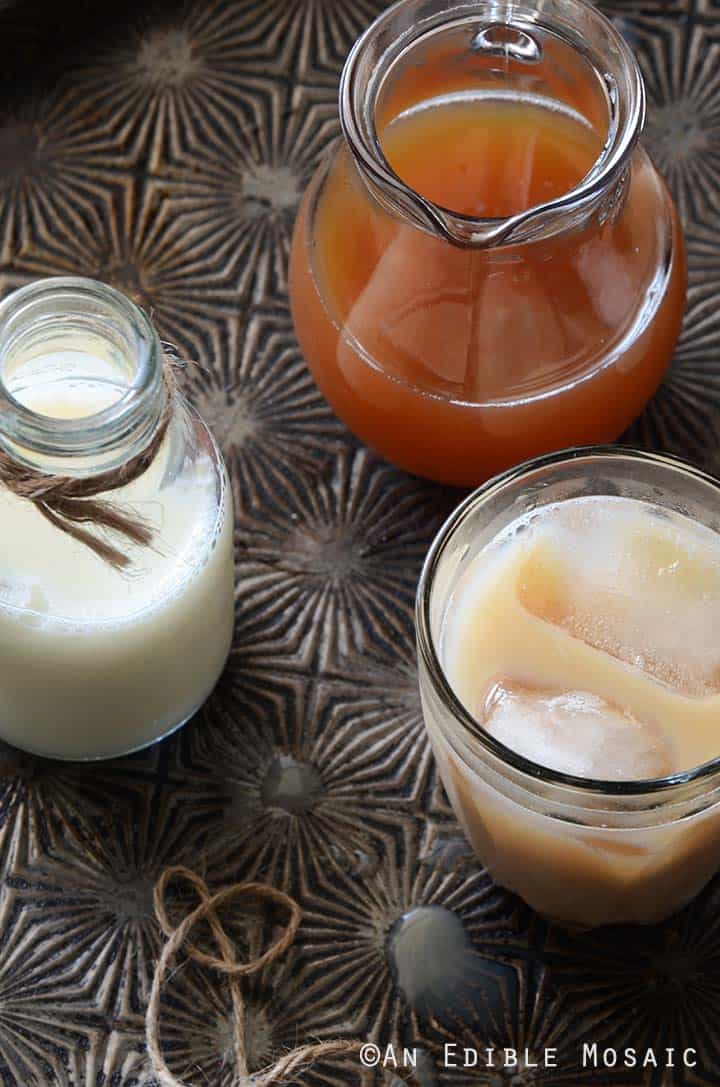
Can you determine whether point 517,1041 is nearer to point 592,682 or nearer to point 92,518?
point 592,682

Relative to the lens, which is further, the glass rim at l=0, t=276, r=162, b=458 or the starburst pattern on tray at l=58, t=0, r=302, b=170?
the starburst pattern on tray at l=58, t=0, r=302, b=170

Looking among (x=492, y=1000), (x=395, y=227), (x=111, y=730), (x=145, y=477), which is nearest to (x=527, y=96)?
(x=395, y=227)

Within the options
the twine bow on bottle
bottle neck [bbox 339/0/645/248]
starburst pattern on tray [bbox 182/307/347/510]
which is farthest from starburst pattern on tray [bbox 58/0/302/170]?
the twine bow on bottle

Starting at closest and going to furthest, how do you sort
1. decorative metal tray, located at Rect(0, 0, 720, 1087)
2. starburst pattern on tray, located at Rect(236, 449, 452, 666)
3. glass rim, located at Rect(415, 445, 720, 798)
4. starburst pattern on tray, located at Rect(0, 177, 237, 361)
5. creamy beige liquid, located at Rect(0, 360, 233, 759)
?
glass rim, located at Rect(415, 445, 720, 798)
creamy beige liquid, located at Rect(0, 360, 233, 759)
decorative metal tray, located at Rect(0, 0, 720, 1087)
starburst pattern on tray, located at Rect(236, 449, 452, 666)
starburst pattern on tray, located at Rect(0, 177, 237, 361)

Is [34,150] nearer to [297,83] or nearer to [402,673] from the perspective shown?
[297,83]

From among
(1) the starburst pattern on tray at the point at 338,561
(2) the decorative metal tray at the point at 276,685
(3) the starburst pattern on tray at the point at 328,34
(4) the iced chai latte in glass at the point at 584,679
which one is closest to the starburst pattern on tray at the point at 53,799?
(2) the decorative metal tray at the point at 276,685

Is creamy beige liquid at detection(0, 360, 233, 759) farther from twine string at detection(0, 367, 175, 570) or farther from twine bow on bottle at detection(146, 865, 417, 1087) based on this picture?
twine bow on bottle at detection(146, 865, 417, 1087)
